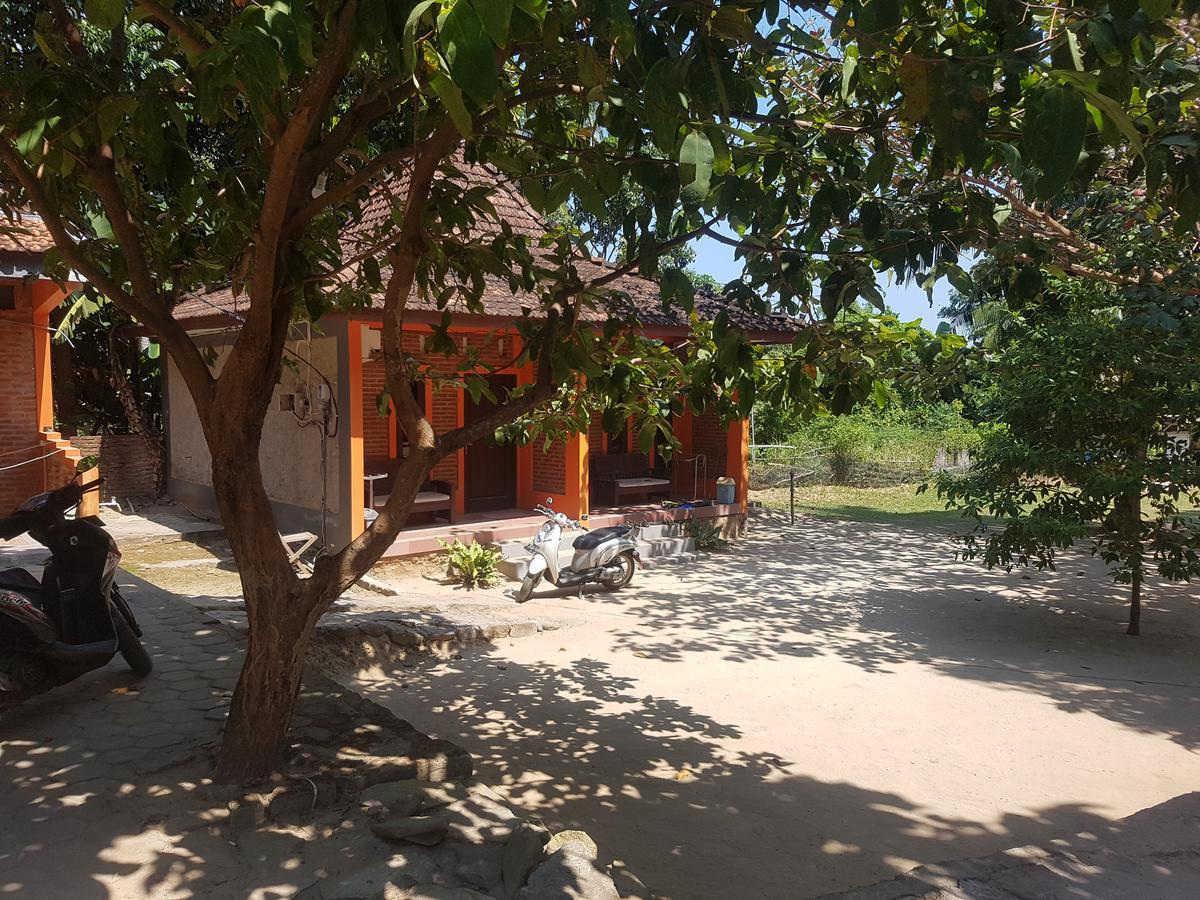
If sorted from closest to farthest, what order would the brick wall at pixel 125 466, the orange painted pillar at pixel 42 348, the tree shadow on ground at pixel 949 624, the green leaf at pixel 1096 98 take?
the green leaf at pixel 1096 98, the tree shadow on ground at pixel 949 624, the orange painted pillar at pixel 42 348, the brick wall at pixel 125 466

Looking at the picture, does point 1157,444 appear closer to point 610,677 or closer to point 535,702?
point 610,677

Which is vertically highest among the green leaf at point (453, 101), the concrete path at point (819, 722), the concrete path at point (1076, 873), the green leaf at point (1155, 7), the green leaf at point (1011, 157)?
the green leaf at point (1155, 7)

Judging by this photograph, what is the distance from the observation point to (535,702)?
6301mm

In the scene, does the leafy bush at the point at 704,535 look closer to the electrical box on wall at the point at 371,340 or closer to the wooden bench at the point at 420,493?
the wooden bench at the point at 420,493

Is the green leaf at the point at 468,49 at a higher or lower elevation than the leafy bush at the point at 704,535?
higher

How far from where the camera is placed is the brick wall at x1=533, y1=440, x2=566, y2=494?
1288 cm

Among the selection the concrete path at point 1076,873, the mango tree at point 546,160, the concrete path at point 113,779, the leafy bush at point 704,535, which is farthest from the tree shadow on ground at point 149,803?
the leafy bush at point 704,535

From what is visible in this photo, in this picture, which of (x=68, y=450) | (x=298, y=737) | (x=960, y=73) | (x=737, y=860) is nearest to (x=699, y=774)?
(x=737, y=860)

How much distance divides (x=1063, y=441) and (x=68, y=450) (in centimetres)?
1122

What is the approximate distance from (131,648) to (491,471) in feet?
27.5

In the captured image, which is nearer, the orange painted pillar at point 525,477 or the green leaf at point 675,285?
the green leaf at point 675,285

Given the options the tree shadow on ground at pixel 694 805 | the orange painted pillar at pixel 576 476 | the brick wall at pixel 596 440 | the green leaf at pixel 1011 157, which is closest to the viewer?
the green leaf at pixel 1011 157

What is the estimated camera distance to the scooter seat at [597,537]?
33.7 feet

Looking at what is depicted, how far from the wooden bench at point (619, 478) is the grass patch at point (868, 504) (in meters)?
4.41
